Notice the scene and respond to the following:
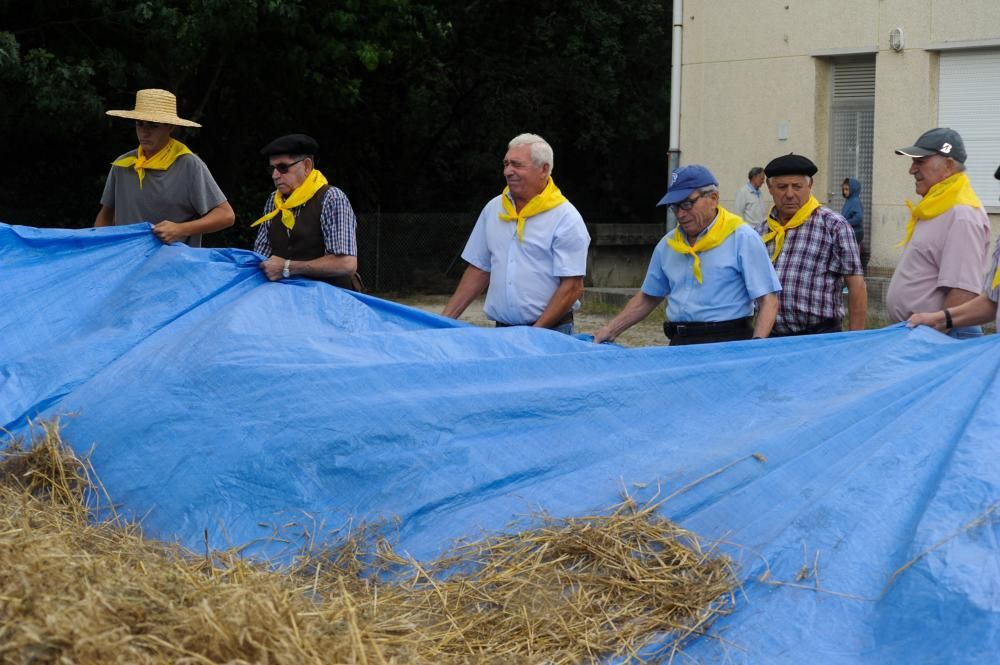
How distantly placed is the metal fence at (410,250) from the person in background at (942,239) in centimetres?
1287

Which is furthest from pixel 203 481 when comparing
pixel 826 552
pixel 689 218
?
pixel 689 218

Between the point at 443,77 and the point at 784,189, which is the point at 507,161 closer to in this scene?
the point at 784,189

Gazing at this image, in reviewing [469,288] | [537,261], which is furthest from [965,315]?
[469,288]

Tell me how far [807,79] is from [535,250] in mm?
8981

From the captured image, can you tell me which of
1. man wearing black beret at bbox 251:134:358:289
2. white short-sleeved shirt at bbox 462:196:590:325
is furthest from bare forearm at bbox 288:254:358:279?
white short-sleeved shirt at bbox 462:196:590:325

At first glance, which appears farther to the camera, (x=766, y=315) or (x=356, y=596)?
(x=766, y=315)

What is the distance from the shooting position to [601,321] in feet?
45.4

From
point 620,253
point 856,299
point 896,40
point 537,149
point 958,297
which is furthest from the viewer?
point 620,253

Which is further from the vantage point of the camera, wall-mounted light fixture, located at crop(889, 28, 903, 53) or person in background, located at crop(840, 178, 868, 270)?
person in background, located at crop(840, 178, 868, 270)

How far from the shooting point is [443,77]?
64.4ft

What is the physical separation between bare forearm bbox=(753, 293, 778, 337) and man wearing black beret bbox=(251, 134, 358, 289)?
172cm

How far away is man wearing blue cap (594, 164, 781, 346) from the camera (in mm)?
5164

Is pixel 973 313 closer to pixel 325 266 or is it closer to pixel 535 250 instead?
pixel 535 250

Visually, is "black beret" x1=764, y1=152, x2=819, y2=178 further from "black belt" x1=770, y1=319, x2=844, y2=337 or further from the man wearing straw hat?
the man wearing straw hat
